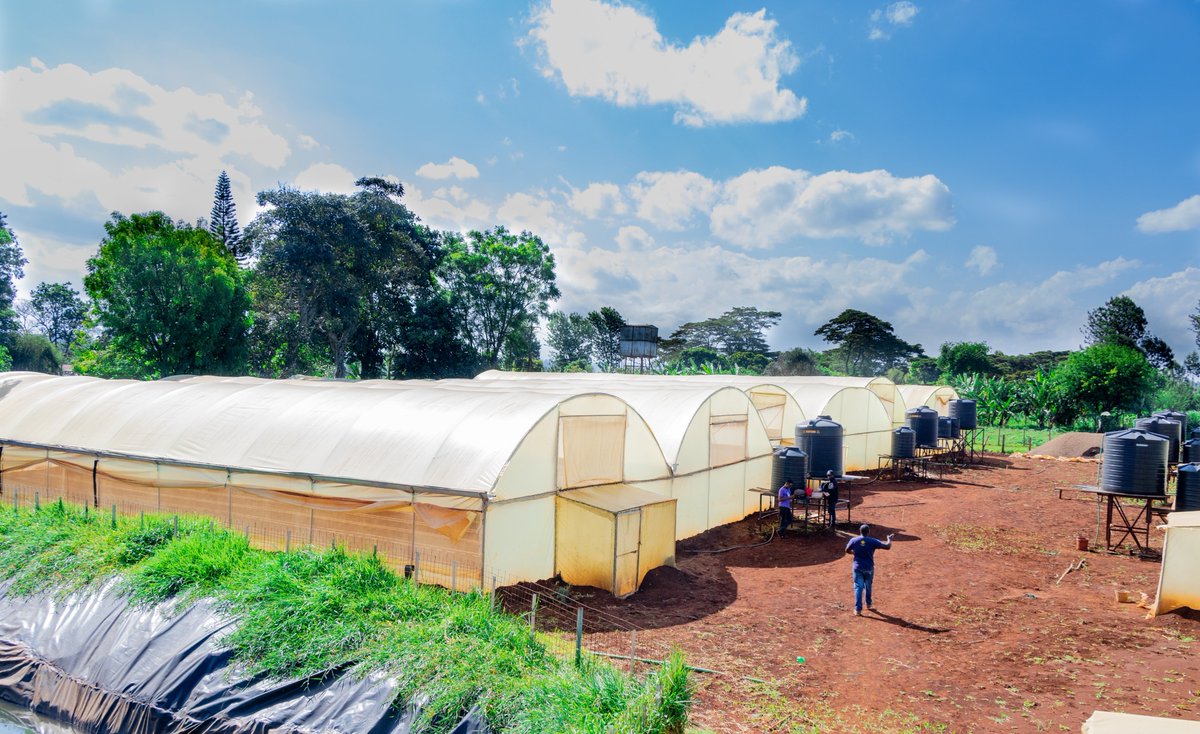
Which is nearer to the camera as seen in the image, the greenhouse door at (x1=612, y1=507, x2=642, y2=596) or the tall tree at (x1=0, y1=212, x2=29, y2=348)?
the greenhouse door at (x1=612, y1=507, x2=642, y2=596)

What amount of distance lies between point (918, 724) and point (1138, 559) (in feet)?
37.3

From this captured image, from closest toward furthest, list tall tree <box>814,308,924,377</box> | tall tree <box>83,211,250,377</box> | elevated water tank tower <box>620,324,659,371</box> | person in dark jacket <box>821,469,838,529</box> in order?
person in dark jacket <box>821,469,838,529</box> → tall tree <box>83,211,250,377</box> → elevated water tank tower <box>620,324,659,371</box> → tall tree <box>814,308,924,377</box>

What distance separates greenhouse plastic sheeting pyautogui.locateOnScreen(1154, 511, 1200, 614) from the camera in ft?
39.9

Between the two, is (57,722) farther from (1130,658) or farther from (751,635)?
(1130,658)

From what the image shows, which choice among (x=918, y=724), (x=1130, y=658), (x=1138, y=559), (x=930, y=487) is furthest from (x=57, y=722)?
(x=930, y=487)

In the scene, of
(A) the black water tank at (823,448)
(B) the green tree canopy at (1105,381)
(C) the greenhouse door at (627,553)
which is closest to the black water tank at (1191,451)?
(A) the black water tank at (823,448)

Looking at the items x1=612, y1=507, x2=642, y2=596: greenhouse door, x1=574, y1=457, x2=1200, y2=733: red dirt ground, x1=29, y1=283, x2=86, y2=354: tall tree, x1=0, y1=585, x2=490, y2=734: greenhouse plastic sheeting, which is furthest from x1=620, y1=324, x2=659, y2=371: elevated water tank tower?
x1=29, y1=283, x2=86, y2=354: tall tree

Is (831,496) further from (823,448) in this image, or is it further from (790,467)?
(823,448)

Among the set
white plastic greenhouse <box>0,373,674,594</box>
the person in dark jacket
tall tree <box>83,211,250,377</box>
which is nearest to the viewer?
white plastic greenhouse <box>0,373,674,594</box>

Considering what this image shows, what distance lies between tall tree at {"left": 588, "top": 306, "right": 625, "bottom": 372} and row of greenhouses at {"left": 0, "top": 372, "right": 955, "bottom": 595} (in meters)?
58.2

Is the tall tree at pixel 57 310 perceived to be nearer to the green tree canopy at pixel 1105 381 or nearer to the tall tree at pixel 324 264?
the tall tree at pixel 324 264

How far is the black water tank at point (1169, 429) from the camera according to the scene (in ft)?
90.7

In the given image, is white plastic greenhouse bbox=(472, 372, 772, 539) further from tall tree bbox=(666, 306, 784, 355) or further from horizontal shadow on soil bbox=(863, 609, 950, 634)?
tall tree bbox=(666, 306, 784, 355)

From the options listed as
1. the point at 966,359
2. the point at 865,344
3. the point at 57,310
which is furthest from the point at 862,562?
the point at 57,310
